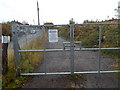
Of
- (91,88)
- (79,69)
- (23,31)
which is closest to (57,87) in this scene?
(91,88)

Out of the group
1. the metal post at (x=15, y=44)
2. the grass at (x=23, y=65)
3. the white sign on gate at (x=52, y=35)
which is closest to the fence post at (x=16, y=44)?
the metal post at (x=15, y=44)

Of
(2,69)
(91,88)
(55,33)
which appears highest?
(55,33)

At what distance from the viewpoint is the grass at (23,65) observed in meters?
3.46

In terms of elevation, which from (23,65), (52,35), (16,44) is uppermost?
(52,35)

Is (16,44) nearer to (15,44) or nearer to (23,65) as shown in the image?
(15,44)

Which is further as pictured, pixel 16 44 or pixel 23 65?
pixel 23 65

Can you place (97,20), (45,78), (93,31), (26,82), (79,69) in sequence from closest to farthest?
(26,82) → (45,78) → (79,69) → (93,31) → (97,20)

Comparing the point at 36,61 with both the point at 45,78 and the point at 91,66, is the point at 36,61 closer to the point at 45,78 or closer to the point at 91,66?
the point at 45,78

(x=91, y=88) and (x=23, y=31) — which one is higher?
(x=23, y=31)

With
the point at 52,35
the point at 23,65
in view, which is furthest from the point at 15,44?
the point at 52,35

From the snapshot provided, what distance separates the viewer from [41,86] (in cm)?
339

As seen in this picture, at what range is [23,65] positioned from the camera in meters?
4.23

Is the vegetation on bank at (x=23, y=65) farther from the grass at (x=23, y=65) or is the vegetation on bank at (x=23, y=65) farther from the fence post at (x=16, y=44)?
the fence post at (x=16, y=44)

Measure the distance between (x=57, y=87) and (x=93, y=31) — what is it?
15.2ft
